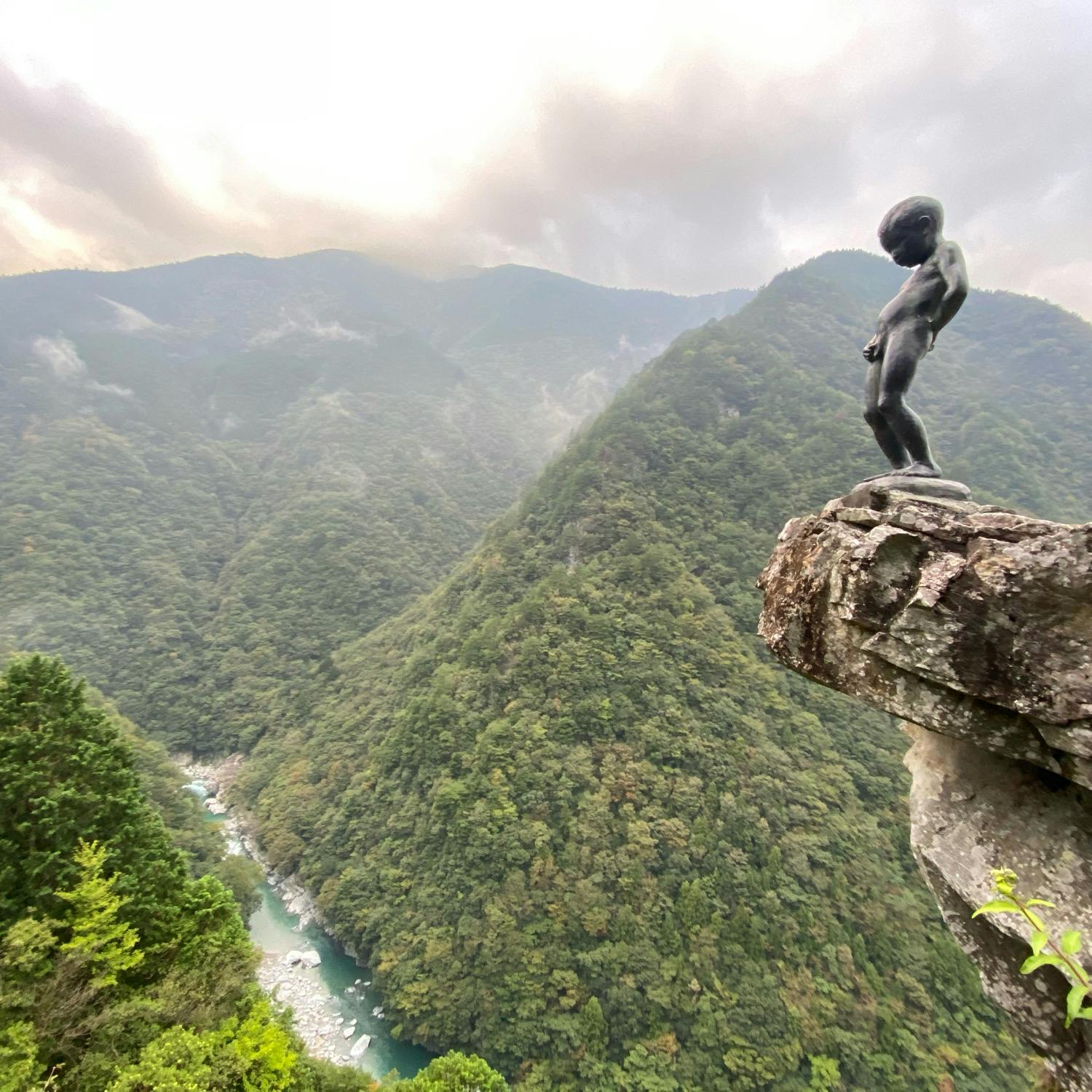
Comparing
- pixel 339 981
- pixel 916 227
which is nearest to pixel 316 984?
pixel 339 981

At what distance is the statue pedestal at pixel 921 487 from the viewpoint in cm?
559

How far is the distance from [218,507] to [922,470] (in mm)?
118777

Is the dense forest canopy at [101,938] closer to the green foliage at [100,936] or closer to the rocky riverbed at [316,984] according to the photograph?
the green foliage at [100,936]

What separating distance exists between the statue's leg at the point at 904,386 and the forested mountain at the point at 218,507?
59.1 meters

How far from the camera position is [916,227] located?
6.40 m

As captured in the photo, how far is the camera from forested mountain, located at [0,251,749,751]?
59781 millimetres

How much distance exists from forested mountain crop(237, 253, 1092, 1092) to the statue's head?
105 ft

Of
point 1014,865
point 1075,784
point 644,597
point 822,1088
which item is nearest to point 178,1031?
point 1014,865

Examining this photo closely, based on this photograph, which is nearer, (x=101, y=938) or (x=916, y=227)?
(x=916, y=227)

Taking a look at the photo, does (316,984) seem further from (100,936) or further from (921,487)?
(921,487)

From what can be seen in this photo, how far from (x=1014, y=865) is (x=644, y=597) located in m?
42.0

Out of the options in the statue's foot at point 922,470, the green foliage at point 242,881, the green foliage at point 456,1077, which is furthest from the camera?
the green foliage at point 242,881

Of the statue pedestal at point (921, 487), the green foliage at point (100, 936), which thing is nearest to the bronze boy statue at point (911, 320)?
the statue pedestal at point (921, 487)

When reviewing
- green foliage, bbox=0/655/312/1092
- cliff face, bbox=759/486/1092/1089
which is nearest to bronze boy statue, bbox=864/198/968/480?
cliff face, bbox=759/486/1092/1089
